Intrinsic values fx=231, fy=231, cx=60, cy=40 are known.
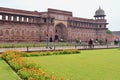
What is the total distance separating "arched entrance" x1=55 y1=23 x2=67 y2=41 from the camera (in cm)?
4088

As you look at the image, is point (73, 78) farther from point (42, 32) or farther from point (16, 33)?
point (42, 32)

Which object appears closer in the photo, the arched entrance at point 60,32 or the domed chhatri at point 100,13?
the arched entrance at point 60,32

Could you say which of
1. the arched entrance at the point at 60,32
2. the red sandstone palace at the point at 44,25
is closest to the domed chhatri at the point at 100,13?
the red sandstone palace at the point at 44,25

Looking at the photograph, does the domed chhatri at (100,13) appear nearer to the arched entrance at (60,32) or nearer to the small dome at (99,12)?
the small dome at (99,12)

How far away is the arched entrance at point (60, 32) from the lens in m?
40.9

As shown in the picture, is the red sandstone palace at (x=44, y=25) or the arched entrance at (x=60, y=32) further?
the arched entrance at (x=60, y=32)

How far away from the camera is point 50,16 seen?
38.0 m

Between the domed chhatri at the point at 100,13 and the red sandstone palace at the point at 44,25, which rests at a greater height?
the domed chhatri at the point at 100,13

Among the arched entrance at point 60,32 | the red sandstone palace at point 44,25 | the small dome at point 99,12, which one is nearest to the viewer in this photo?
the red sandstone palace at point 44,25

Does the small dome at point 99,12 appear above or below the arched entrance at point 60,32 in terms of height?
above

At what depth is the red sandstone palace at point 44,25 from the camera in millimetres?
32656

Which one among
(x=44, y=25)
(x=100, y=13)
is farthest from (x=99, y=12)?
(x=44, y=25)

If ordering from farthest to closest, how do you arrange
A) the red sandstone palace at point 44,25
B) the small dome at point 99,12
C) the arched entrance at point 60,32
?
the small dome at point 99,12 → the arched entrance at point 60,32 → the red sandstone palace at point 44,25

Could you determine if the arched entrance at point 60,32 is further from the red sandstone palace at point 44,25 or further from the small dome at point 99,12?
the small dome at point 99,12
